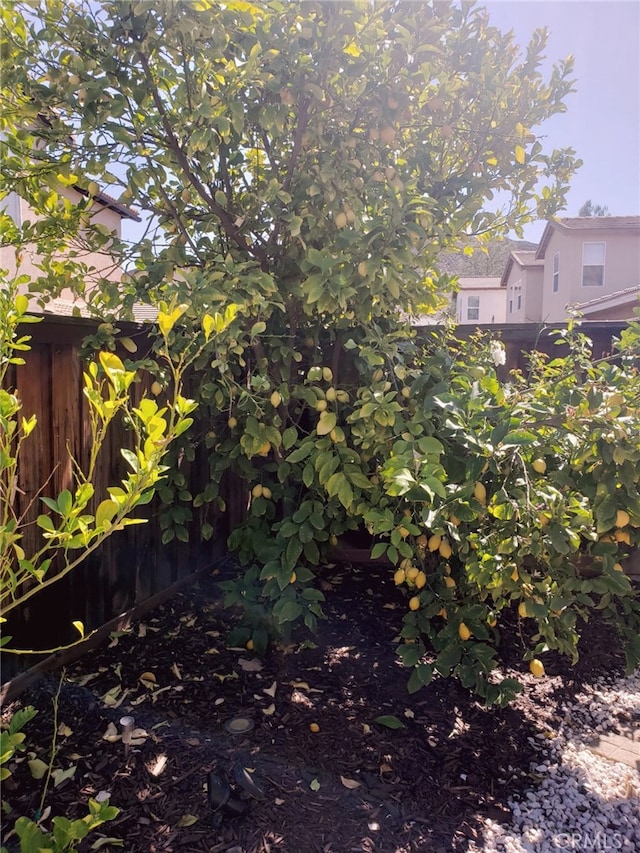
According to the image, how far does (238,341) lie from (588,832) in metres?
2.09

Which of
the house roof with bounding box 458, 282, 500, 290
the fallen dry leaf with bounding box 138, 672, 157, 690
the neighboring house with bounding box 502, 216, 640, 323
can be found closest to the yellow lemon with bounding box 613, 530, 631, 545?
the fallen dry leaf with bounding box 138, 672, 157, 690

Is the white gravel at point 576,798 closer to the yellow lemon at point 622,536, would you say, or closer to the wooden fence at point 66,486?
the yellow lemon at point 622,536

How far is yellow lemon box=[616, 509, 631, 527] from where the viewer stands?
175 cm

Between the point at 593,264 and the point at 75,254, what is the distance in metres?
18.3

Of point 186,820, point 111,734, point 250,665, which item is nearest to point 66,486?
point 111,734

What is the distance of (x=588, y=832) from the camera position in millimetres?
1876

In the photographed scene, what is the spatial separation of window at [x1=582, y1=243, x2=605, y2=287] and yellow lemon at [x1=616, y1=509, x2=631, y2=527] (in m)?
18.2

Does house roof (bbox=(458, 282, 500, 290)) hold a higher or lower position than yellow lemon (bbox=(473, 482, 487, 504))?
higher

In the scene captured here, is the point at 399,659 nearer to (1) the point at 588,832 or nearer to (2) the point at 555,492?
(1) the point at 588,832

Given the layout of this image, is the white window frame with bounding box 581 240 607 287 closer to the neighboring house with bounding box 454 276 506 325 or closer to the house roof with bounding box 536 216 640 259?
the house roof with bounding box 536 216 640 259

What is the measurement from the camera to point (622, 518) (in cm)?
176

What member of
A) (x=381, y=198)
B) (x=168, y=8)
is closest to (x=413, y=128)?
(x=381, y=198)

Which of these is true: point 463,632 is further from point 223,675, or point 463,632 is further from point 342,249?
point 342,249

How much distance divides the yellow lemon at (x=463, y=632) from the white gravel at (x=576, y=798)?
1.74 feet
